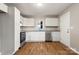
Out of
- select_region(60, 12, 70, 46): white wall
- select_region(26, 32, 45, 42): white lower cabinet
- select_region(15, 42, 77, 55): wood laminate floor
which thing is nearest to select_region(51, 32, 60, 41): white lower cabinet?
select_region(26, 32, 45, 42): white lower cabinet

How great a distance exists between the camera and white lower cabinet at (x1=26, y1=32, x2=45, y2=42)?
7.52 metres

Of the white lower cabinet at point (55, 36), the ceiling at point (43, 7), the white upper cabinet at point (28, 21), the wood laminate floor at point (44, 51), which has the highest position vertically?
the ceiling at point (43, 7)

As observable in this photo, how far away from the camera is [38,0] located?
799 millimetres

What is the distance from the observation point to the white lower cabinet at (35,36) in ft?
24.7

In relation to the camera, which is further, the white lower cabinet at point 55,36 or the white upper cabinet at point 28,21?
the white upper cabinet at point 28,21

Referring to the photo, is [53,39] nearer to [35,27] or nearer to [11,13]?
[35,27]

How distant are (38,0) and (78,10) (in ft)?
11.2

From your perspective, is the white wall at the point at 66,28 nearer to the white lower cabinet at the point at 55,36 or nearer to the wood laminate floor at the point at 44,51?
the wood laminate floor at the point at 44,51

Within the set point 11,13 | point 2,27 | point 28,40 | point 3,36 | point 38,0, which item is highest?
point 11,13

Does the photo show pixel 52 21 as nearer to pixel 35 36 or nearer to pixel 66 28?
pixel 35 36

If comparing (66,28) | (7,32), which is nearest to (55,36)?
(66,28)

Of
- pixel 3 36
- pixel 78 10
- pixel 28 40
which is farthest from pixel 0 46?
pixel 28 40

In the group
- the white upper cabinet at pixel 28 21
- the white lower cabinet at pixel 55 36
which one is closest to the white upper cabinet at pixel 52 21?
the white lower cabinet at pixel 55 36
